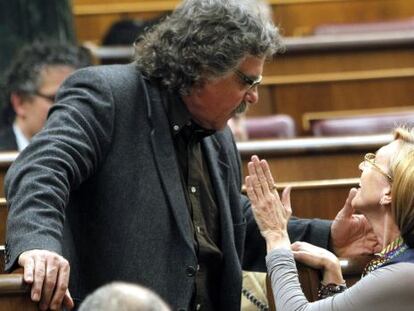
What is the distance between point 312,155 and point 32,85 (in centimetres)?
69

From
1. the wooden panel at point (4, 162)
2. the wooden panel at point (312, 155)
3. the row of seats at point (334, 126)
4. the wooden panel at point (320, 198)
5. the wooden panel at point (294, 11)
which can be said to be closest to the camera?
the wooden panel at point (320, 198)

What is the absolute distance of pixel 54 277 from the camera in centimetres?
135

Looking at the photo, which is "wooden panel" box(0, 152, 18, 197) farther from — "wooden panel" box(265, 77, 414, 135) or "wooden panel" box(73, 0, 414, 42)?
"wooden panel" box(73, 0, 414, 42)

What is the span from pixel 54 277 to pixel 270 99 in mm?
2105

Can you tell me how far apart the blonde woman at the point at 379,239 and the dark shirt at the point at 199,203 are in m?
0.10

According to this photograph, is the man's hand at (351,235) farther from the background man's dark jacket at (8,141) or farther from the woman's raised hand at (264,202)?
the background man's dark jacket at (8,141)

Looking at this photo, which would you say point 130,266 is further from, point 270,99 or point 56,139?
point 270,99

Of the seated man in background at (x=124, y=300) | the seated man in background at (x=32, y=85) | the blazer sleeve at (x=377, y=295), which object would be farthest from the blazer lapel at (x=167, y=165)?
the seated man in background at (x=32, y=85)

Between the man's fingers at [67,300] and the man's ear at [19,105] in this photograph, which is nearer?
the man's fingers at [67,300]

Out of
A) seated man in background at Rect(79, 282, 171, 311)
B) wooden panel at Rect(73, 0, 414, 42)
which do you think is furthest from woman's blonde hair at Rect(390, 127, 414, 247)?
wooden panel at Rect(73, 0, 414, 42)

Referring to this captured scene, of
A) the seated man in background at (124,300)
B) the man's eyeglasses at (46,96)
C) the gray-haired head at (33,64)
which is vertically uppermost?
the seated man in background at (124,300)

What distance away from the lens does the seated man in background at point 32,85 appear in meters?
2.55

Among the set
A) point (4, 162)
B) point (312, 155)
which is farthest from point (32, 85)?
point (312, 155)

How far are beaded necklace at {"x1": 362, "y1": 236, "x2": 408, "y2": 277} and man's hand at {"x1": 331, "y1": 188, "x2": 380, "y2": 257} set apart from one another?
0.75ft
